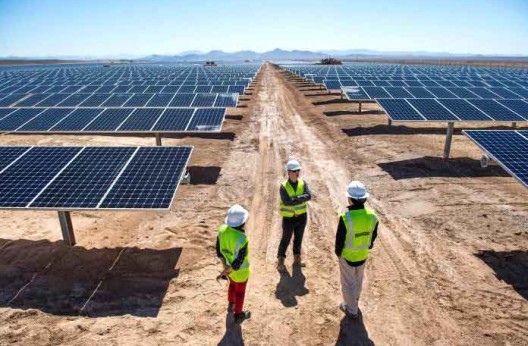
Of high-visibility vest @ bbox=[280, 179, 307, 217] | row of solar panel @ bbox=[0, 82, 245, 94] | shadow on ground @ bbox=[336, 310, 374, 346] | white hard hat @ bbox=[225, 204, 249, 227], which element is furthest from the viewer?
row of solar panel @ bbox=[0, 82, 245, 94]

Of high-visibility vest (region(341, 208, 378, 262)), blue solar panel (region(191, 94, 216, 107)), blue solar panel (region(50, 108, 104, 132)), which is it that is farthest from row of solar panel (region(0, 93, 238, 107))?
high-visibility vest (region(341, 208, 378, 262))

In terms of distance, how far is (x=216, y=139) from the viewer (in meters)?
18.8

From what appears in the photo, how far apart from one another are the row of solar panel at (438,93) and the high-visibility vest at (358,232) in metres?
17.5

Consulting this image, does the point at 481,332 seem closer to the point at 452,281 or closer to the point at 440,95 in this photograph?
the point at 452,281

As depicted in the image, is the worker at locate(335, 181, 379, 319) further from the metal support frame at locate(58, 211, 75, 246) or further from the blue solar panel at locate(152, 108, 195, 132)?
the blue solar panel at locate(152, 108, 195, 132)

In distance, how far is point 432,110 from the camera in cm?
1694

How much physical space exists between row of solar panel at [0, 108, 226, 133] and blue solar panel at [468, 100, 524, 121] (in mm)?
12384

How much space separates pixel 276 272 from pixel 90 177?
188 inches

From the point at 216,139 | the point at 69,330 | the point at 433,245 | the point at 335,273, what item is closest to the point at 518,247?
the point at 433,245

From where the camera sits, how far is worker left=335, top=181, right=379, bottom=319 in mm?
5660

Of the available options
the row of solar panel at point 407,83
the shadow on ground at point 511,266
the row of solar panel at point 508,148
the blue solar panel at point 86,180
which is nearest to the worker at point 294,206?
the blue solar panel at point 86,180

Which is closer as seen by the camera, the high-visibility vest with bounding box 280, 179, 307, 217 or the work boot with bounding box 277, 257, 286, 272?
the high-visibility vest with bounding box 280, 179, 307, 217

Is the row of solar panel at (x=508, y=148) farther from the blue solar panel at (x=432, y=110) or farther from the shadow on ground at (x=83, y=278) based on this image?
the shadow on ground at (x=83, y=278)

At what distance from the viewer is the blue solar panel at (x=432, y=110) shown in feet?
52.1
